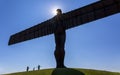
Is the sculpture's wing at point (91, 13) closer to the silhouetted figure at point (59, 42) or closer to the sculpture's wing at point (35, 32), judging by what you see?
the silhouetted figure at point (59, 42)

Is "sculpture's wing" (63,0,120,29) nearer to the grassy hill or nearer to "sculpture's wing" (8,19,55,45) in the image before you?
"sculpture's wing" (8,19,55,45)

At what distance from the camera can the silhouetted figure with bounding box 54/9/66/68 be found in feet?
37.4

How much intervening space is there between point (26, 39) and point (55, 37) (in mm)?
3492

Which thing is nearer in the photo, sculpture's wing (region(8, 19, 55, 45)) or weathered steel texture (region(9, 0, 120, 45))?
weathered steel texture (region(9, 0, 120, 45))

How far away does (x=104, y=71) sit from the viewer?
47.2ft

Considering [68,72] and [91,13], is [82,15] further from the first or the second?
[68,72]

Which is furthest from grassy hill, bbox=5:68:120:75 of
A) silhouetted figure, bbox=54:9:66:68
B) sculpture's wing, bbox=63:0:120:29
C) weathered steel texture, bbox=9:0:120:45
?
sculpture's wing, bbox=63:0:120:29

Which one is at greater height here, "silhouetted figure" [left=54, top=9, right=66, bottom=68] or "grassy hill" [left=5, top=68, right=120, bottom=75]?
"silhouetted figure" [left=54, top=9, right=66, bottom=68]

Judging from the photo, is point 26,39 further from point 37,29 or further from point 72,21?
point 72,21

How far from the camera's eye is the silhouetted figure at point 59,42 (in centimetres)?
1141

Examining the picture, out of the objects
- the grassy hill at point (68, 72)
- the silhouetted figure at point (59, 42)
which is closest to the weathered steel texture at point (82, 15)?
the silhouetted figure at point (59, 42)

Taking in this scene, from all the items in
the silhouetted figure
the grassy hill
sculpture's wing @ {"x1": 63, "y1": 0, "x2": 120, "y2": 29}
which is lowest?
the grassy hill

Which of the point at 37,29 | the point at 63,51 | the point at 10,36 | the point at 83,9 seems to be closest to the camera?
the point at 63,51

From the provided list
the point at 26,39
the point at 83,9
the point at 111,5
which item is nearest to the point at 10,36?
the point at 26,39
